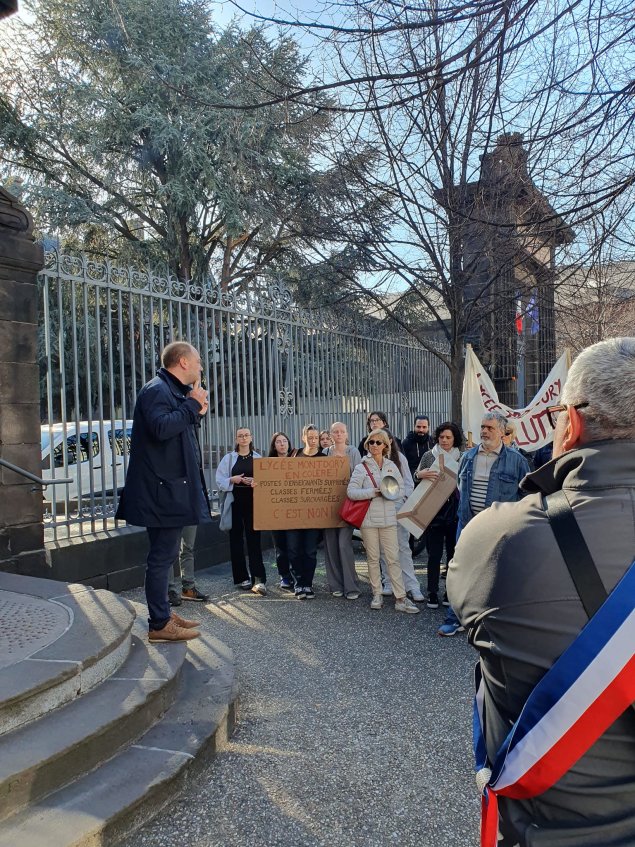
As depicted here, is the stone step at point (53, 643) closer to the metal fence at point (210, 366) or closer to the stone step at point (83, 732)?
the stone step at point (83, 732)

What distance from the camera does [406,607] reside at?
6477 millimetres

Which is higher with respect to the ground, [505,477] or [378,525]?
[505,477]

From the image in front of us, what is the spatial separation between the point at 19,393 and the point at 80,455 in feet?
3.14

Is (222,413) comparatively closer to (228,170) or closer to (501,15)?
(501,15)

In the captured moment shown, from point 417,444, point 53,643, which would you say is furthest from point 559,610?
point 417,444

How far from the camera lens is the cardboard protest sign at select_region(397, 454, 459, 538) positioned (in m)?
6.48

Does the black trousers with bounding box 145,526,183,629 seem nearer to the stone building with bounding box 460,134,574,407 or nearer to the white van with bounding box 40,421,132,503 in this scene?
the white van with bounding box 40,421,132,503

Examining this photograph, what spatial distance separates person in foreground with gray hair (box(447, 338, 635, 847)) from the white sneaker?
4.98m

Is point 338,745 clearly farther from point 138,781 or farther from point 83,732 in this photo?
point 83,732

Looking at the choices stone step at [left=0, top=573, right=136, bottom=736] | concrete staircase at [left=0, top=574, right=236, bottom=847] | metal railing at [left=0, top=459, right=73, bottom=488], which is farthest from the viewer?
metal railing at [left=0, top=459, right=73, bottom=488]

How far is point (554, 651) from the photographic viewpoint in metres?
1.40

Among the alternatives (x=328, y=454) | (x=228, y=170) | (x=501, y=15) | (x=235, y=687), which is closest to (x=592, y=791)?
(x=235, y=687)

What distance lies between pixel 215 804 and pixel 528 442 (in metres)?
7.28

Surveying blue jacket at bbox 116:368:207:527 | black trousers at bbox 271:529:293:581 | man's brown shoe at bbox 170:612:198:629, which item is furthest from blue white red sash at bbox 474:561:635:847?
black trousers at bbox 271:529:293:581
